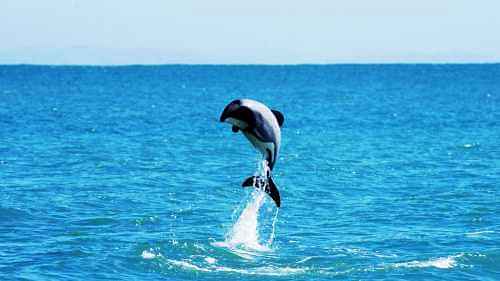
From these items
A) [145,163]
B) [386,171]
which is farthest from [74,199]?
[386,171]

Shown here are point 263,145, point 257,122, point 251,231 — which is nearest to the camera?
point 257,122

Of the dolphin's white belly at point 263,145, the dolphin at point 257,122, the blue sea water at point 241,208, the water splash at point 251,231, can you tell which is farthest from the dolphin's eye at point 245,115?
the water splash at point 251,231

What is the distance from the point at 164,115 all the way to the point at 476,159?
1862 inches

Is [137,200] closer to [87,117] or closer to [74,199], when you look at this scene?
[74,199]

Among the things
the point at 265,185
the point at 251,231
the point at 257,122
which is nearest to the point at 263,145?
the point at 257,122

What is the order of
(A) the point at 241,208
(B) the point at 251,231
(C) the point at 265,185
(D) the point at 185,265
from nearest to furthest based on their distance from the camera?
1. (C) the point at 265,185
2. (D) the point at 185,265
3. (B) the point at 251,231
4. (A) the point at 241,208

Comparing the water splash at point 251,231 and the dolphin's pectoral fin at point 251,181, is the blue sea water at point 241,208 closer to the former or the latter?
the water splash at point 251,231

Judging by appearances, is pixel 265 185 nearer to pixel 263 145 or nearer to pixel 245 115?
pixel 263 145

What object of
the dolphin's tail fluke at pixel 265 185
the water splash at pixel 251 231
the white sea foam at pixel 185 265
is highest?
the water splash at pixel 251 231

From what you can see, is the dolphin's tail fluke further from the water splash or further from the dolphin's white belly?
the water splash

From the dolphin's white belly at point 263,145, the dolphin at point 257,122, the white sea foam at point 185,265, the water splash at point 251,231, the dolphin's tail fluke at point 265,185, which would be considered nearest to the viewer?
the dolphin at point 257,122

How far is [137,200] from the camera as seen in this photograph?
3706 cm

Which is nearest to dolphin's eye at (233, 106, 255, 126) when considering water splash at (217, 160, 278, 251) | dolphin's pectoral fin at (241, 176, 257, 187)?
dolphin's pectoral fin at (241, 176, 257, 187)

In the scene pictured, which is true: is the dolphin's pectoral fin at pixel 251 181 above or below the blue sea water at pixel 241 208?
below
